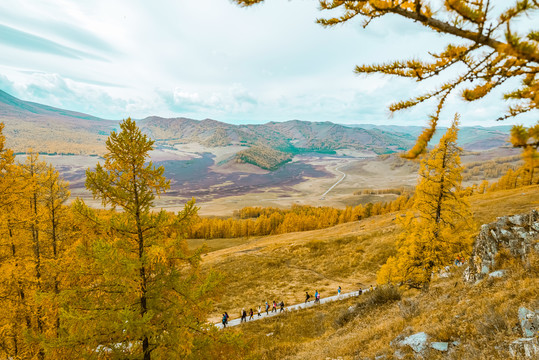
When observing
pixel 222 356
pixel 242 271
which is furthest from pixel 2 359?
pixel 242 271

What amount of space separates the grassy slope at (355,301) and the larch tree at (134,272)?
3.29m

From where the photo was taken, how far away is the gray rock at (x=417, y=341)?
895cm

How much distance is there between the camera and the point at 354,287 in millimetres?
31266

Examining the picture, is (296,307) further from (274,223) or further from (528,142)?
(274,223)

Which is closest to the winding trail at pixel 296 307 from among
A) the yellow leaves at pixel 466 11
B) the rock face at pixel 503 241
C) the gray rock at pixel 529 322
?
the rock face at pixel 503 241

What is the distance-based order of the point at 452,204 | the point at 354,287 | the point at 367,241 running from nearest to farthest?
the point at 452,204, the point at 354,287, the point at 367,241

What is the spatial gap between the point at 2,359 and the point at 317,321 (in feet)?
65.0

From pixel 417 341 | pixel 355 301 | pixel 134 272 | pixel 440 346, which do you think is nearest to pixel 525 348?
pixel 440 346

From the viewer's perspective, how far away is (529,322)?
7273 millimetres

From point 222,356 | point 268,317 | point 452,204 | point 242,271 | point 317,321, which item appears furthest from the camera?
point 242,271

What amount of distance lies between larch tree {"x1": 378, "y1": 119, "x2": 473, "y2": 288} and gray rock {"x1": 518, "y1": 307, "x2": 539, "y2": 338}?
9668mm

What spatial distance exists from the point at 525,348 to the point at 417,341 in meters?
3.30

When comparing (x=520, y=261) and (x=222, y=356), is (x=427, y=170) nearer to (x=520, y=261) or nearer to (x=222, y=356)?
(x=520, y=261)

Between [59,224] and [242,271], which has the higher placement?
[59,224]
